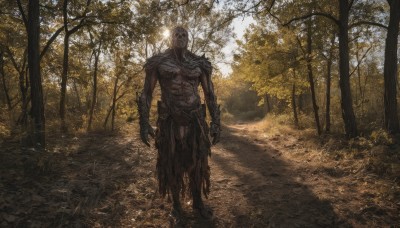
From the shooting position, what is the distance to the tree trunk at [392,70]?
8.95 meters

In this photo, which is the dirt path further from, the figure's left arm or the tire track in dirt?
the figure's left arm

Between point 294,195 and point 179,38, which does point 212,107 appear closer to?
point 179,38

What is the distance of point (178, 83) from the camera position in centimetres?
425

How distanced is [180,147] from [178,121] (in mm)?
380

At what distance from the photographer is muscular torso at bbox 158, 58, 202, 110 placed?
13.9 ft

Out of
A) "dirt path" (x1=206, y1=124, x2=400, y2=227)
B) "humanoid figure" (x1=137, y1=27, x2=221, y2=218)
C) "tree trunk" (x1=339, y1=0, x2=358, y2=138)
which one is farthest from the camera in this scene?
"tree trunk" (x1=339, y1=0, x2=358, y2=138)

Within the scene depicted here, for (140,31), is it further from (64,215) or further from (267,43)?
(64,215)

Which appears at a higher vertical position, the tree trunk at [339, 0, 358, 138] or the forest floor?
the tree trunk at [339, 0, 358, 138]

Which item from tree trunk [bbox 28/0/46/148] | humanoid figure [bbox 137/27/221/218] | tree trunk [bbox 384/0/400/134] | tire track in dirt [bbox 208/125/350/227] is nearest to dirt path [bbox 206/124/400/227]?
tire track in dirt [bbox 208/125/350/227]

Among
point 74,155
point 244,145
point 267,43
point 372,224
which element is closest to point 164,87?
point 372,224

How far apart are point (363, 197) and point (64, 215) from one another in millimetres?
4528

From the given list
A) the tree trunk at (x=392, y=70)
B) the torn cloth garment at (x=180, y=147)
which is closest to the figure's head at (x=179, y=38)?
the torn cloth garment at (x=180, y=147)

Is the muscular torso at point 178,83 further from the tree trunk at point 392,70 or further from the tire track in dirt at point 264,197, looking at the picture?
the tree trunk at point 392,70

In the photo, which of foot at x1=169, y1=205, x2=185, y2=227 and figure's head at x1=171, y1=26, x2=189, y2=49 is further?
figure's head at x1=171, y1=26, x2=189, y2=49
